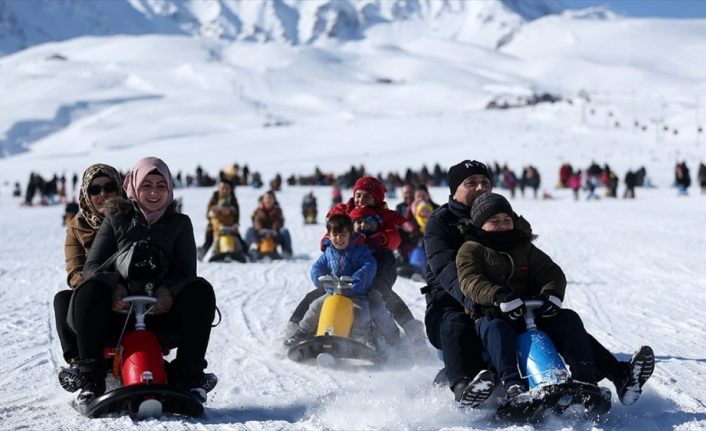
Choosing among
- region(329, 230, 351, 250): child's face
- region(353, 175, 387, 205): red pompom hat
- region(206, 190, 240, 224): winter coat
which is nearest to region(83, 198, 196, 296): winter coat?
region(329, 230, 351, 250): child's face

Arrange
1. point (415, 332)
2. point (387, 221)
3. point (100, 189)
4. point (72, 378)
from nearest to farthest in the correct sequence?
point (72, 378), point (100, 189), point (415, 332), point (387, 221)

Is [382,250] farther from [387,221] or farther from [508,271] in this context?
[508,271]

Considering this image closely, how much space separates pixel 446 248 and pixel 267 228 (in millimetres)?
9714

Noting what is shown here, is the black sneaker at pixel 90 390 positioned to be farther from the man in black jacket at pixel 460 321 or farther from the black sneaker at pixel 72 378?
the man in black jacket at pixel 460 321

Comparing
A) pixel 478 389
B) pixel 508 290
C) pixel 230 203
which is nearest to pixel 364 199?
pixel 508 290

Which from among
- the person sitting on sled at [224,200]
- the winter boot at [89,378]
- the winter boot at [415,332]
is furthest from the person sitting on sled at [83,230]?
the person sitting on sled at [224,200]

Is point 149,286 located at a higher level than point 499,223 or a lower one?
lower

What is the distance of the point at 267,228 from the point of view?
14.4m

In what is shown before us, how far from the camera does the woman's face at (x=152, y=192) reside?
182 inches

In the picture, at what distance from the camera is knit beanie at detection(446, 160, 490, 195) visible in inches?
206

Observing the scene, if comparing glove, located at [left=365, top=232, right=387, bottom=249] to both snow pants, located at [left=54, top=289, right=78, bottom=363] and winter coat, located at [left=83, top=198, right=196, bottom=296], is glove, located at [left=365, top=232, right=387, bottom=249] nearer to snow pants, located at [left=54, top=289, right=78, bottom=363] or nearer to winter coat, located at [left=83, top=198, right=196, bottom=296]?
winter coat, located at [left=83, top=198, right=196, bottom=296]

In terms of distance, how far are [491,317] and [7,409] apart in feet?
8.23

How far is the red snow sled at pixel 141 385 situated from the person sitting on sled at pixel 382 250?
226 centimetres

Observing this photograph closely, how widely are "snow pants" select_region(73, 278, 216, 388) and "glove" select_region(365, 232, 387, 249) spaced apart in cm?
257
